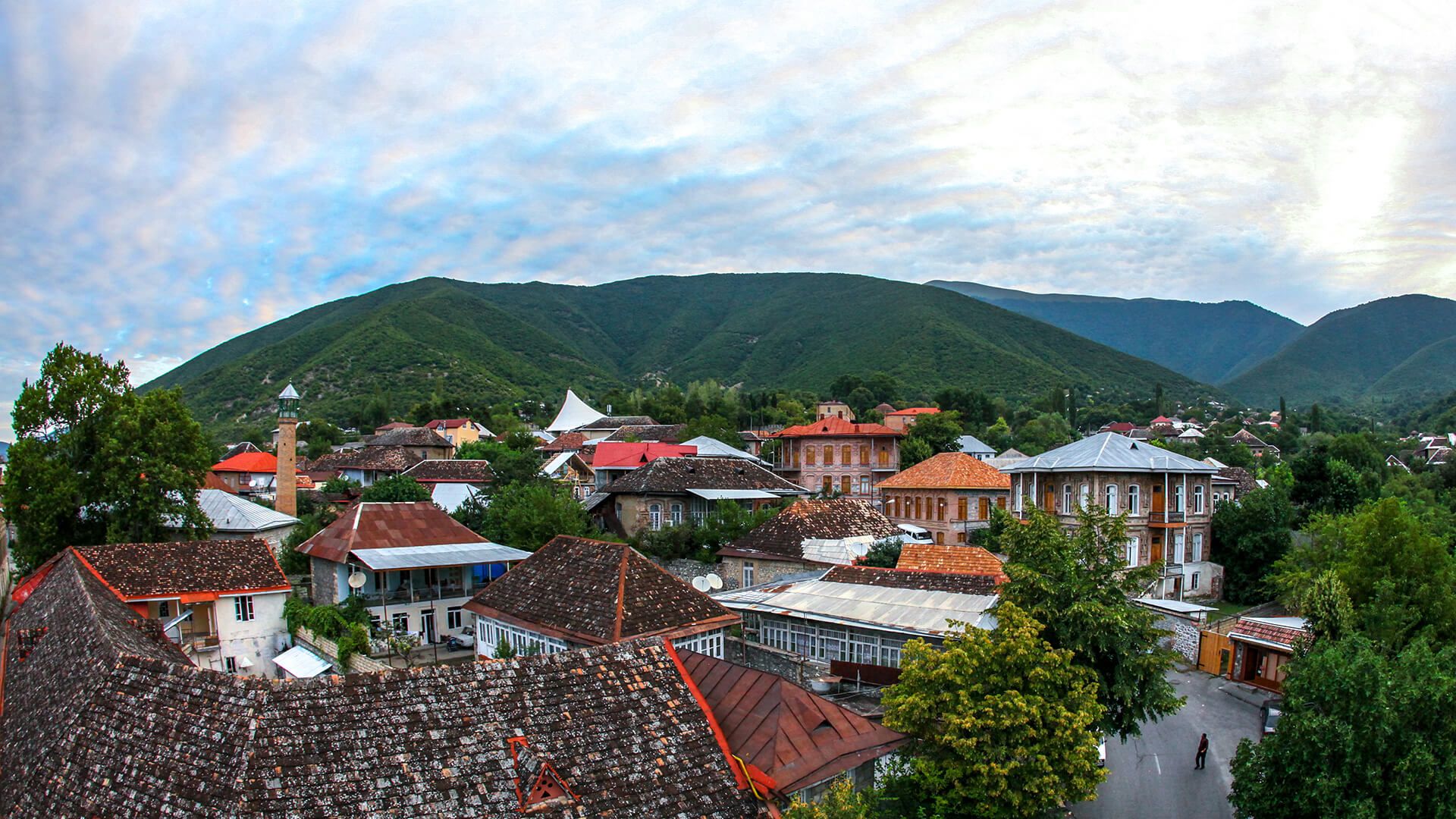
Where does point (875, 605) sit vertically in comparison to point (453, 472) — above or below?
above

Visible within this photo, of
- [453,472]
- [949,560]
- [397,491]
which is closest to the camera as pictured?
[949,560]

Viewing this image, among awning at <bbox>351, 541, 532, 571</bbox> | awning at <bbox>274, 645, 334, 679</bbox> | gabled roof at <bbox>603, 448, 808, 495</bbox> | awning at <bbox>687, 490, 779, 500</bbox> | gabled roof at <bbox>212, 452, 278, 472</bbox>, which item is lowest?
awning at <bbox>274, 645, 334, 679</bbox>

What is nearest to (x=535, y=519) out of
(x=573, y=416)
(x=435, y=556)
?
(x=435, y=556)

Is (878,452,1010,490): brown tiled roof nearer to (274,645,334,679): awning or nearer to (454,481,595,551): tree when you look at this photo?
(454,481,595,551): tree

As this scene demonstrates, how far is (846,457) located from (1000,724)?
43.9 metres

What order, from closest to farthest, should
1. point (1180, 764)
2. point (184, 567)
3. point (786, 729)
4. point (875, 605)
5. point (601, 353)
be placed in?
point (786, 729) < point (1180, 764) < point (875, 605) < point (184, 567) < point (601, 353)

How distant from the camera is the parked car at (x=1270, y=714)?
1994cm

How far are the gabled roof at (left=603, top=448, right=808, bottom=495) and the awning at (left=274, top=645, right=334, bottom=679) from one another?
16986 mm

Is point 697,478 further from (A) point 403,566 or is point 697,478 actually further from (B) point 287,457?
(B) point 287,457

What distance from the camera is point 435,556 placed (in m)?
28.3

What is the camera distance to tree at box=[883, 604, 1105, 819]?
1172cm

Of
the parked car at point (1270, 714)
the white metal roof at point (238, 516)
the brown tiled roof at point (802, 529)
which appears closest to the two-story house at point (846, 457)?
the brown tiled roof at point (802, 529)

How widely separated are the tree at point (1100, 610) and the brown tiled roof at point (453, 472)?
137ft

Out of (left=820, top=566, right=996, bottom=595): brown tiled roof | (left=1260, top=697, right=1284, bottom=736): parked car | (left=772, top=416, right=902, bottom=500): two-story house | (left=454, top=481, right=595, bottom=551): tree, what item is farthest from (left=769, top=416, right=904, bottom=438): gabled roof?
(left=1260, top=697, right=1284, bottom=736): parked car
